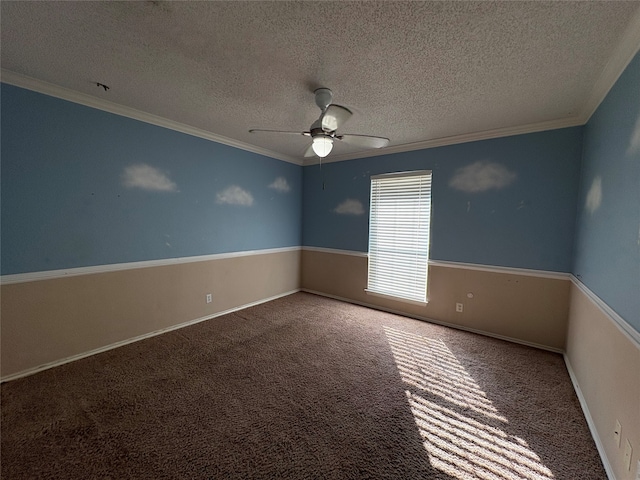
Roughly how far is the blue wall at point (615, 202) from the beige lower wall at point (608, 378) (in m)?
0.16

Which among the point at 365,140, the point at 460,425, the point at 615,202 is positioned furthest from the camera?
the point at 365,140

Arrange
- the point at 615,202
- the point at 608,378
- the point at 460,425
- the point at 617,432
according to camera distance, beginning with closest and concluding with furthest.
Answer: the point at 617,432 → the point at 608,378 → the point at 615,202 → the point at 460,425

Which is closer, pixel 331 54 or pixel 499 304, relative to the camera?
pixel 331 54

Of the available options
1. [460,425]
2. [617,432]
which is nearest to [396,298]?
[460,425]

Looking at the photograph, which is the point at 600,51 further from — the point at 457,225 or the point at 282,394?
the point at 282,394

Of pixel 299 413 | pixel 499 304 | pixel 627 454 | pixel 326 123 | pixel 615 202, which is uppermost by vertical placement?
pixel 326 123

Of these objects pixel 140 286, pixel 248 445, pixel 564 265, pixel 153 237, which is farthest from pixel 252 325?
pixel 564 265

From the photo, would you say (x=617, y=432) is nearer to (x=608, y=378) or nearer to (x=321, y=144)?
(x=608, y=378)

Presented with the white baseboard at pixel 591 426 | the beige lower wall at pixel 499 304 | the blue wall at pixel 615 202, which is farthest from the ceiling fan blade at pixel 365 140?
the white baseboard at pixel 591 426

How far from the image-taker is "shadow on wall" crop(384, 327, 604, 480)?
1.44 meters

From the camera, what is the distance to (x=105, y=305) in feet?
8.54

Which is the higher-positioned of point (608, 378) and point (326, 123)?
point (326, 123)

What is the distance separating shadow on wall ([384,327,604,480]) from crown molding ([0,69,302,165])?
11.3ft

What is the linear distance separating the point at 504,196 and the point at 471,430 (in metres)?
2.42
